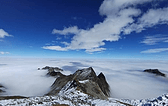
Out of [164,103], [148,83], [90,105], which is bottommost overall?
[148,83]

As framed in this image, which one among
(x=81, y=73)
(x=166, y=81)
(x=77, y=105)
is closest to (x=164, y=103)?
(x=77, y=105)

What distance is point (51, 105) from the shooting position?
38.7ft

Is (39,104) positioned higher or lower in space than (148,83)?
higher

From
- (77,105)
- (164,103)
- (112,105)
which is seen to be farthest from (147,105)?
(77,105)

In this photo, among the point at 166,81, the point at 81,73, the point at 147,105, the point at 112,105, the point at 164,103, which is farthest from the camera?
the point at 166,81

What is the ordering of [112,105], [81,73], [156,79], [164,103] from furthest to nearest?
[156,79] → [81,73] → [112,105] → [164,103]

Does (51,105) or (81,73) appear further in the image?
(81,73)

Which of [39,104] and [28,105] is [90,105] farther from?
[28,105]

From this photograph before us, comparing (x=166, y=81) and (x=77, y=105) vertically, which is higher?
(x=77, y=105)

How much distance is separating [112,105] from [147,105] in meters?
4.82

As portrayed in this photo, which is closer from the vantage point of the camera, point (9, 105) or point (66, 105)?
point (9, 105)

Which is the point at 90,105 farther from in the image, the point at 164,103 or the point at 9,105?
the point at 9,105

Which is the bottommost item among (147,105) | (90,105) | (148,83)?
(148,83)

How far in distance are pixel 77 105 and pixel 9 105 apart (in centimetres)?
983
